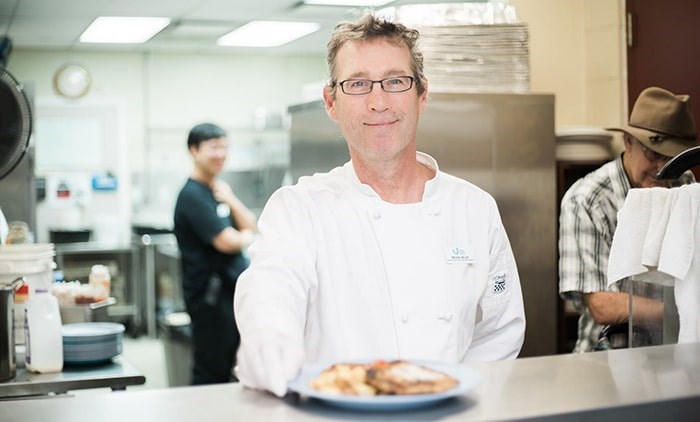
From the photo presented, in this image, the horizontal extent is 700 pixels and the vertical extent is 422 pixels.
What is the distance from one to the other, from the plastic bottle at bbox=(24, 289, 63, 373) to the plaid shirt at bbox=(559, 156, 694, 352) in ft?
5.71

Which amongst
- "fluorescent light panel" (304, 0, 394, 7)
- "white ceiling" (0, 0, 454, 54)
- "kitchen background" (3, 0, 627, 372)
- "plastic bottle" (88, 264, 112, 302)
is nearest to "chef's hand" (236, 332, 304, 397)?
"plastic bottle" (88, 264, 112, 302)

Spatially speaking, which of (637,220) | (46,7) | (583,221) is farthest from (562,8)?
(46,7)

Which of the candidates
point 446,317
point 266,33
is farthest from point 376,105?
point 266,33

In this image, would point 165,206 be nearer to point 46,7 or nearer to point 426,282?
point 46,7

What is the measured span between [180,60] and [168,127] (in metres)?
0.75

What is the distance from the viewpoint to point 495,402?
1221 mm

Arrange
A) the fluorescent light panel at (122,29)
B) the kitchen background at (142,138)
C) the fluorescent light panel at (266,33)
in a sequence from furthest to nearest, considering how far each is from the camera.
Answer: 1. the kitchen background at (142,138)
2. the fluorescent light panel at (266,33)
3. the fluorescent light panel at (122,29)

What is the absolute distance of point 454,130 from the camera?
11.8 feet

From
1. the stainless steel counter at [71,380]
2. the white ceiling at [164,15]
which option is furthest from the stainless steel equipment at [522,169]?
the white ceiling at [164,15]

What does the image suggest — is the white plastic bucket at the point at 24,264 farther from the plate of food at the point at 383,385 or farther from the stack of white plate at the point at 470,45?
the plate of food at the point at 383,385

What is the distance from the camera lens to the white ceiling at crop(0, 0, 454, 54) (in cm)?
699

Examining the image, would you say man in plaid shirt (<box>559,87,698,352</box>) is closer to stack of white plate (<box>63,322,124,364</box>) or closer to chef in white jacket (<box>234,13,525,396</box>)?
chef in white jacket (<box>234,13,525,396</box>)

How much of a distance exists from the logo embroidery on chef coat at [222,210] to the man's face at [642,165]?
2.56 m

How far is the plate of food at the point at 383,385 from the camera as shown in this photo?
115cm
